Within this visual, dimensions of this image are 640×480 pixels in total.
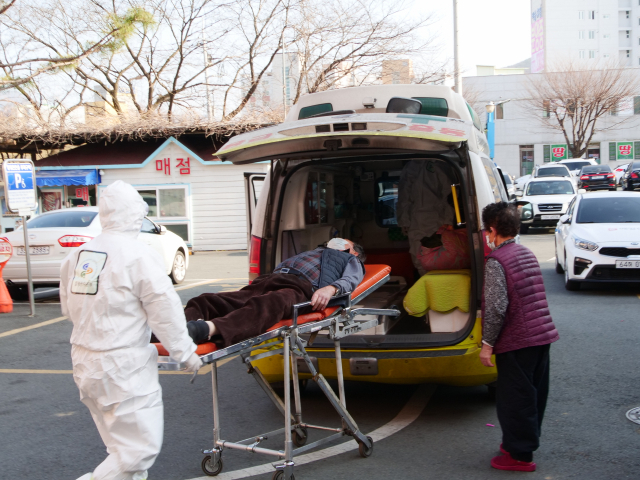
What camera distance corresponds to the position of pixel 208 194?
806 inches

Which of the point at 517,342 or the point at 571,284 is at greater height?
the point at 517,342

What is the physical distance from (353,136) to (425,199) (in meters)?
2.75

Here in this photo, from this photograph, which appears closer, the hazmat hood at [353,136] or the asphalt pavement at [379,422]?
the asphalt pavement at [379,422]

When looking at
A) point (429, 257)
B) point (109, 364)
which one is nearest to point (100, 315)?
point (109, 364)

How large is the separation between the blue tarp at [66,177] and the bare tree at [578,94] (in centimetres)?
3984

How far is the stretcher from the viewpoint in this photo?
379 centimetres

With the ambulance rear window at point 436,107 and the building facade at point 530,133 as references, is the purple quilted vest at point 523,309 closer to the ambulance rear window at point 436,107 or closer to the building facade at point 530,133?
the ambulance rear window at point 436,107

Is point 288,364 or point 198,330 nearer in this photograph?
point 198,330

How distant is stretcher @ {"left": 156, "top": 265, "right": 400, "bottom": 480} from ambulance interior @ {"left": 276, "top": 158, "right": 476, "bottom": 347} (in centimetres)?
53

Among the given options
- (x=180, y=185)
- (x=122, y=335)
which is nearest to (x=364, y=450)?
(x=122, y=335)

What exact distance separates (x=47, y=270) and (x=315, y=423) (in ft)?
24.7

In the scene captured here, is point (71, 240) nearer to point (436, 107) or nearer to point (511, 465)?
point (436, 107)

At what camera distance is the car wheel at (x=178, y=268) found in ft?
44.8


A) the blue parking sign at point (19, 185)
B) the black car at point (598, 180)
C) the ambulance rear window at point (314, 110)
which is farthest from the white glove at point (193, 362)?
the black car at point (598, 180)
